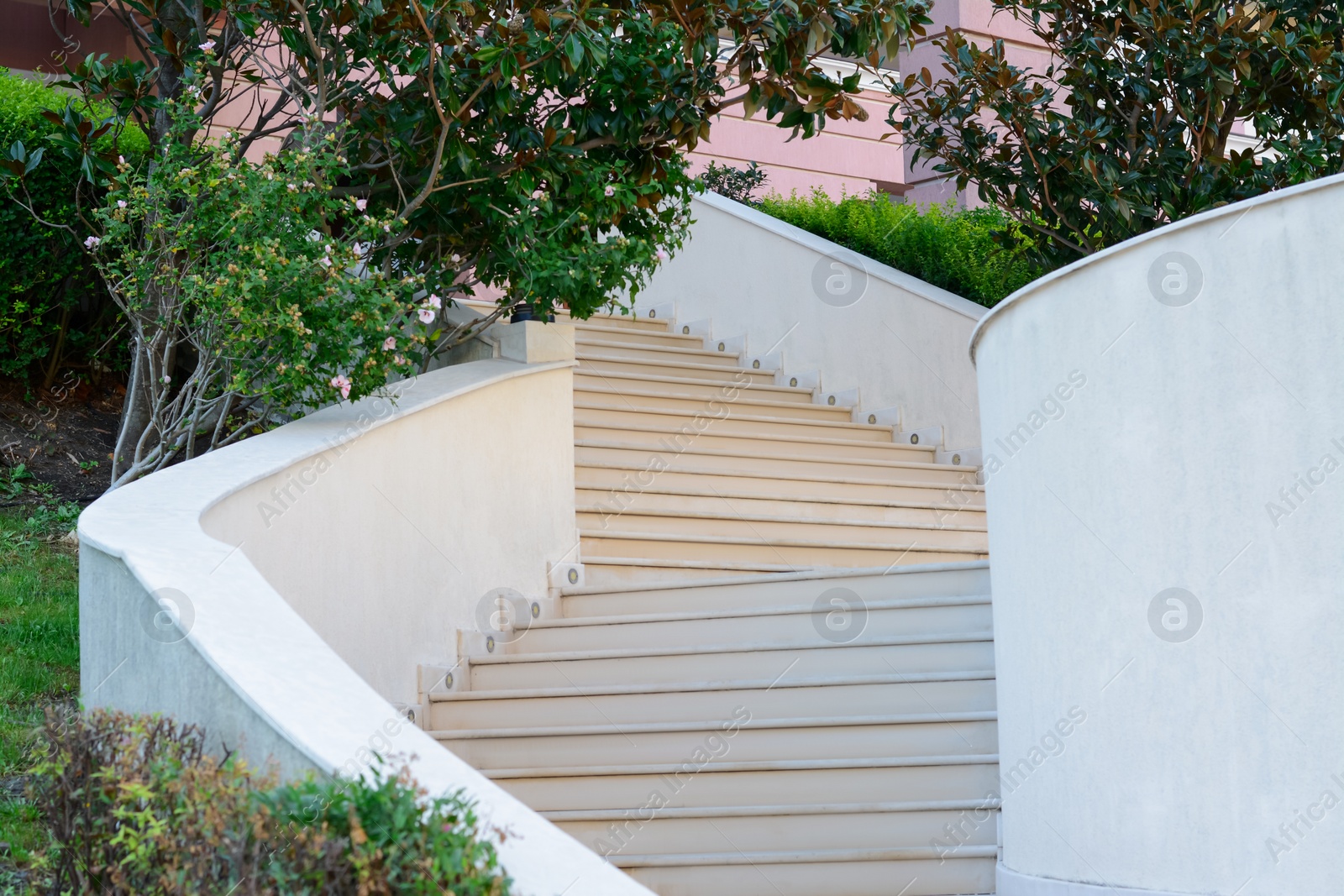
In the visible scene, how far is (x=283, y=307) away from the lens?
17.1 ft

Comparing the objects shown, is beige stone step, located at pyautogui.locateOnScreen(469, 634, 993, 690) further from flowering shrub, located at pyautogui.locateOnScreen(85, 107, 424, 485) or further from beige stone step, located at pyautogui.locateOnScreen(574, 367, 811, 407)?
beige stone step, located at pyautogui.locateOnScreen(574, 367, 811, 407)

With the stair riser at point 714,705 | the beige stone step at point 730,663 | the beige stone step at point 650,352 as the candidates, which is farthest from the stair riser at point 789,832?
the beige stone step at point 650,352

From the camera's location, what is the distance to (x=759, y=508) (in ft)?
24.3

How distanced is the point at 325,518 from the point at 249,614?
6.74 feet

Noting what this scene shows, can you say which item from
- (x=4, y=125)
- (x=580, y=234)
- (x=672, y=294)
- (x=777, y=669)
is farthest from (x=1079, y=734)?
(x=672, y=294)

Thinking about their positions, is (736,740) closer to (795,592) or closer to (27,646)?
(795,592)

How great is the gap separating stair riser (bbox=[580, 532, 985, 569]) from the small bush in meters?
4.16

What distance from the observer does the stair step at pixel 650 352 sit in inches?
366

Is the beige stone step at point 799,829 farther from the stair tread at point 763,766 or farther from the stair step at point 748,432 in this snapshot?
the stair step at point 748,432

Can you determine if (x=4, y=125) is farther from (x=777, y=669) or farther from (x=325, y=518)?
(x=777, y=669)

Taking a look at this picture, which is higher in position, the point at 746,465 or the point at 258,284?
the point at 258,284

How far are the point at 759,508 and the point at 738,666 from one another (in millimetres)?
1817

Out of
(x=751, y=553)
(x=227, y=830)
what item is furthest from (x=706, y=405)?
(x=227, y=830)

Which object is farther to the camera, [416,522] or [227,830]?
[416,522]
